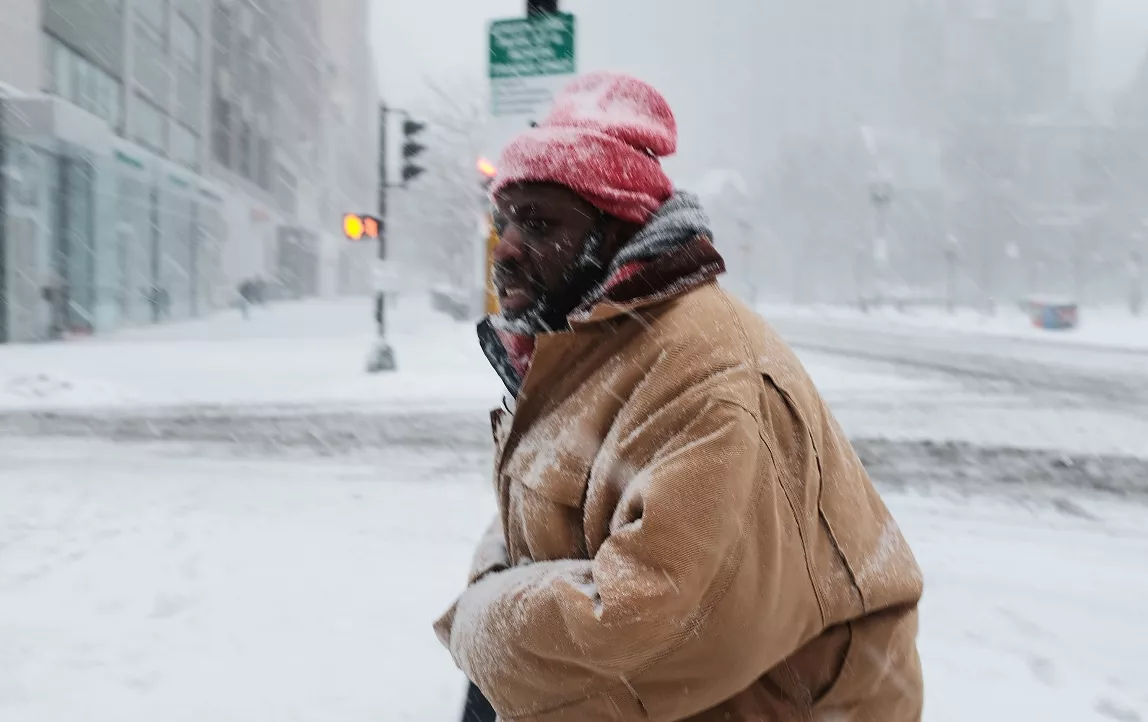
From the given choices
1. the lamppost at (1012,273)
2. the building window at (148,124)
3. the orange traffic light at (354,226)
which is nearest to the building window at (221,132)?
the building window at (148,124)

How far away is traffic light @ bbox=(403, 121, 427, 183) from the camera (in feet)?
44.9

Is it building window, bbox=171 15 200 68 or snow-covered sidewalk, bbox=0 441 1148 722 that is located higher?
building window, bbox=171 15 200 68

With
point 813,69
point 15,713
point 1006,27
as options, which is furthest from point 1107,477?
point 813,69

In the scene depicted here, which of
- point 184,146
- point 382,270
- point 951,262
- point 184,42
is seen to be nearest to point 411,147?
point 382,270

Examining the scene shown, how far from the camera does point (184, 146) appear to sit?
3016 cm

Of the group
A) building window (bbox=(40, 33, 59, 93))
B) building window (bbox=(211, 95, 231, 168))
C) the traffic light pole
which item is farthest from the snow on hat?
building window (bbox=(211, 95, 231, 168))

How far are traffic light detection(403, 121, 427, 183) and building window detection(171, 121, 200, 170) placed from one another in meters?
18.8

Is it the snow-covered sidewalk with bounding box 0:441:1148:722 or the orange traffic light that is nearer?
the snow-covered sidewalk with bounding box 0:441:1148:722

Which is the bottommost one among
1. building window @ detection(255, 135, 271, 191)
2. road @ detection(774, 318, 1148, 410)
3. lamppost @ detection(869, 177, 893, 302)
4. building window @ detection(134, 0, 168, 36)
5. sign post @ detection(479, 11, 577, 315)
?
road @ detection(774, 318, 1148, 410)

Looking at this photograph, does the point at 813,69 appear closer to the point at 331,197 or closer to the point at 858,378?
the point at 331,197

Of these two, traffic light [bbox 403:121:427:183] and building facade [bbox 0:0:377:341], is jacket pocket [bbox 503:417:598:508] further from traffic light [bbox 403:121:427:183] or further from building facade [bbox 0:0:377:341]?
building facade [bbox 0:0:377:341]

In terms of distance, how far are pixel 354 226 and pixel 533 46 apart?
29.5ft

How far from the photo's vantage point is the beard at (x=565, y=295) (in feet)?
4.55

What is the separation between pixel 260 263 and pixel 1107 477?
4304 centimetres
